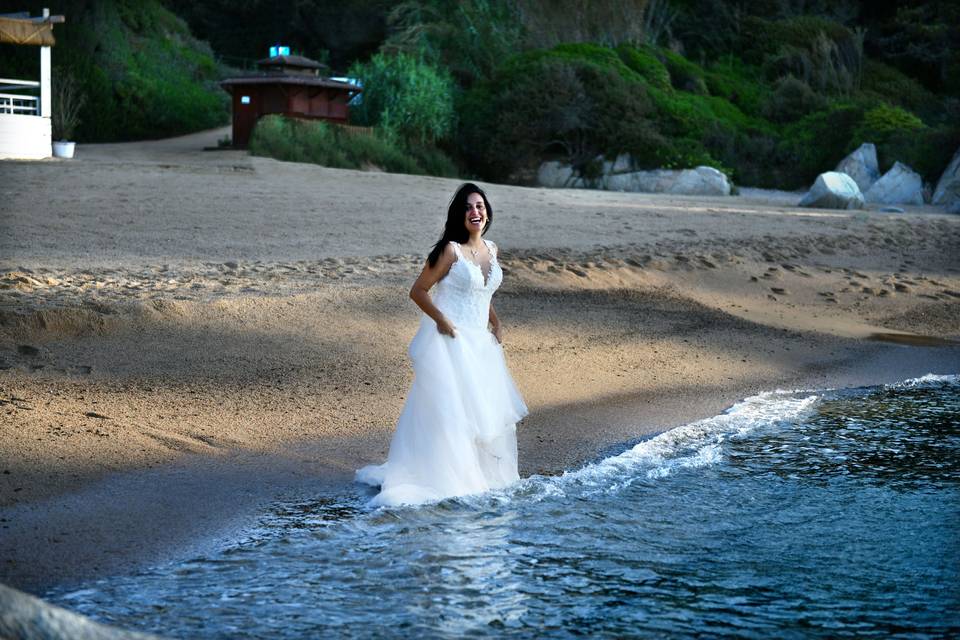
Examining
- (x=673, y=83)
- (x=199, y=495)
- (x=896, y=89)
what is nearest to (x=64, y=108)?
(x=673, y=83)

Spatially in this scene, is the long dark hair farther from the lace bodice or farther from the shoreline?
the shoreline

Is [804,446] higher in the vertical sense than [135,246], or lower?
lower

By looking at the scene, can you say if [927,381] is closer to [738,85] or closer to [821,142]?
[821,142]

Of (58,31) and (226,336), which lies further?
(58,31)

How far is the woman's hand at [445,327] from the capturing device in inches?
236

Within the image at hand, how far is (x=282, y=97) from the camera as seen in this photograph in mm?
28250

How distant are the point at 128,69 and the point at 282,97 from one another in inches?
386

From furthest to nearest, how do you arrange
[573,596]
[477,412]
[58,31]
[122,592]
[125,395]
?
[58,31] → [125,395] → [477,412] → [573,596] → [122,592]

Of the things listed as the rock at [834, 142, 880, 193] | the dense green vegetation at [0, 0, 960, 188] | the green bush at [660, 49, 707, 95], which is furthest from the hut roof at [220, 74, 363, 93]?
the rock at [834, 142, 880, 193]

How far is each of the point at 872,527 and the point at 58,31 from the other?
33357 millimetres

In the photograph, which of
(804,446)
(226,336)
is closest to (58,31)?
(226,336)

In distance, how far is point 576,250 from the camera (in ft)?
46.4

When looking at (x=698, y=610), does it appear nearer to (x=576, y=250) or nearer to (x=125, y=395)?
(x=125, y=395)

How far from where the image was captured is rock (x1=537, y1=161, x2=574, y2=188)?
28328mm
